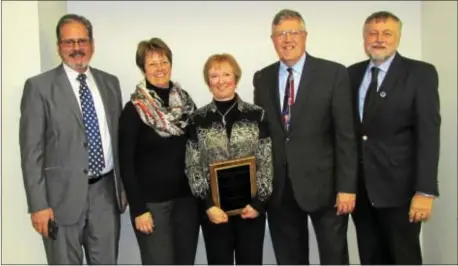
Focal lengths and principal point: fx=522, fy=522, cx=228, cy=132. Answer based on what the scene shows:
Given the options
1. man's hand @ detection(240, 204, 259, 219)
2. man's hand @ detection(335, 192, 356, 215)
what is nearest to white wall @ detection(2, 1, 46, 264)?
man's hand @ detection(240, 204, 259, 219)

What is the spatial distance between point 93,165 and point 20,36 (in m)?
1.00

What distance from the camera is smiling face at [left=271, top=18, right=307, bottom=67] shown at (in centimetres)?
270

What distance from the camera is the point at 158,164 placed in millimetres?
2654

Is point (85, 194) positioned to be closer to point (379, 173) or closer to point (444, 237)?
point (379, 173)

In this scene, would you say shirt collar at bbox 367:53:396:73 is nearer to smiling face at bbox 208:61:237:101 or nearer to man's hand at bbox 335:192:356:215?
man's hand at bbox 335:192:356:215

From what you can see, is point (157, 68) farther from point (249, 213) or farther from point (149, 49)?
point (249, 213)

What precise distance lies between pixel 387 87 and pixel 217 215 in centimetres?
110

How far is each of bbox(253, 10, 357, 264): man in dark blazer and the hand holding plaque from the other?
183mm

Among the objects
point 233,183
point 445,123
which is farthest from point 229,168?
point 445,123

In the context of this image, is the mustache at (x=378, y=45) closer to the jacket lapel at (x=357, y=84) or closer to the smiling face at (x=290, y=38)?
the jacket lapel at (x=357, y=84)

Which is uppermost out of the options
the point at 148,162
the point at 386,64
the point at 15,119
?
the point at 386,64

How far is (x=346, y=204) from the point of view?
106 inches

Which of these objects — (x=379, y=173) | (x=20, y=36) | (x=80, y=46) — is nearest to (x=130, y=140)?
(x=80, y=46)

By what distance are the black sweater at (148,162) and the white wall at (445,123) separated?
75.8 inches
